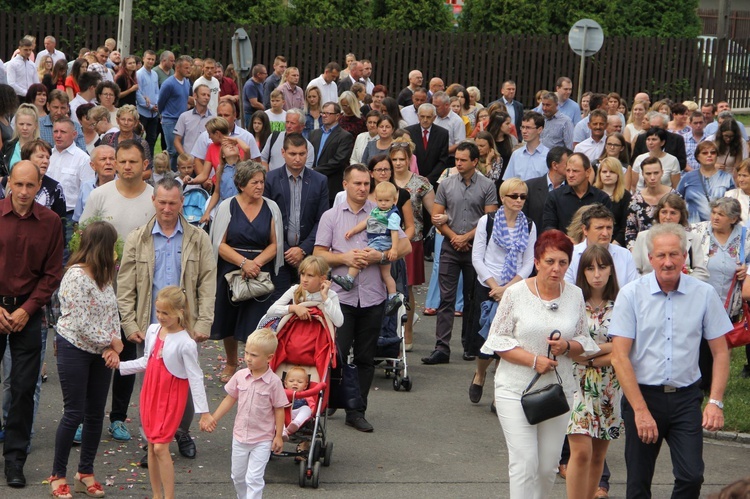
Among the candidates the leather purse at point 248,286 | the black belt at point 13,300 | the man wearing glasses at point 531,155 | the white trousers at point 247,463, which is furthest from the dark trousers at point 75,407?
the man wearing glasses at point 531,155

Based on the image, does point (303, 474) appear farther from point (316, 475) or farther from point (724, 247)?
point (724, 247)

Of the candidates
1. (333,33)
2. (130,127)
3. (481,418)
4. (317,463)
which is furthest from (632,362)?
(333,33)

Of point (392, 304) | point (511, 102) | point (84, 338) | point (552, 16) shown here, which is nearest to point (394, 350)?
point (392, 304)

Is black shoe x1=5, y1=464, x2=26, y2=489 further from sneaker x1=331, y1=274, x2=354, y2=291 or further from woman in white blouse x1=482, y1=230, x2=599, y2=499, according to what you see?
woman in white blouse x1=482, y1=230, x2=599, y2=499

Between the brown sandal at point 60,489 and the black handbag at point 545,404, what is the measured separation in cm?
304

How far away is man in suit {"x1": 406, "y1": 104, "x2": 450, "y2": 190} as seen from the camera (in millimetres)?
14844

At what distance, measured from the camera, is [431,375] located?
11367 mm

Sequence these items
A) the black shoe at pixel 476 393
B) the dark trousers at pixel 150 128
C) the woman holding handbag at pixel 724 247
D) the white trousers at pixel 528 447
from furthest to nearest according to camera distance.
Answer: the dark trousers at pixel 150 128, the black shoe at pixel 476 393, the woman holding handbag at pixel 724 247, the white trousers at pixel 528 447

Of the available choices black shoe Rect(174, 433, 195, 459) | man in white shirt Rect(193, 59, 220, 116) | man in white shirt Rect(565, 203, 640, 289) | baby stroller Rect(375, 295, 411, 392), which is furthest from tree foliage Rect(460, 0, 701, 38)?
black shoe Rect(174, 433, 195, 459)

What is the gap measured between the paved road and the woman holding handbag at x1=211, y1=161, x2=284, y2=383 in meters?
0.85

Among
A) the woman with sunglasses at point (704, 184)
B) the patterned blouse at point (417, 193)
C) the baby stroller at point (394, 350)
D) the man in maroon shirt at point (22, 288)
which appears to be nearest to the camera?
the man in maroon shirt at point (22, 288)

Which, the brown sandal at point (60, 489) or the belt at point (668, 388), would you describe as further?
the brown sandal at point (60, 489)

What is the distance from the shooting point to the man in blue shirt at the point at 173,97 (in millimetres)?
20125

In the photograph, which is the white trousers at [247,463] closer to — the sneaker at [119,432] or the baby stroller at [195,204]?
the sneaker at [119,432]
